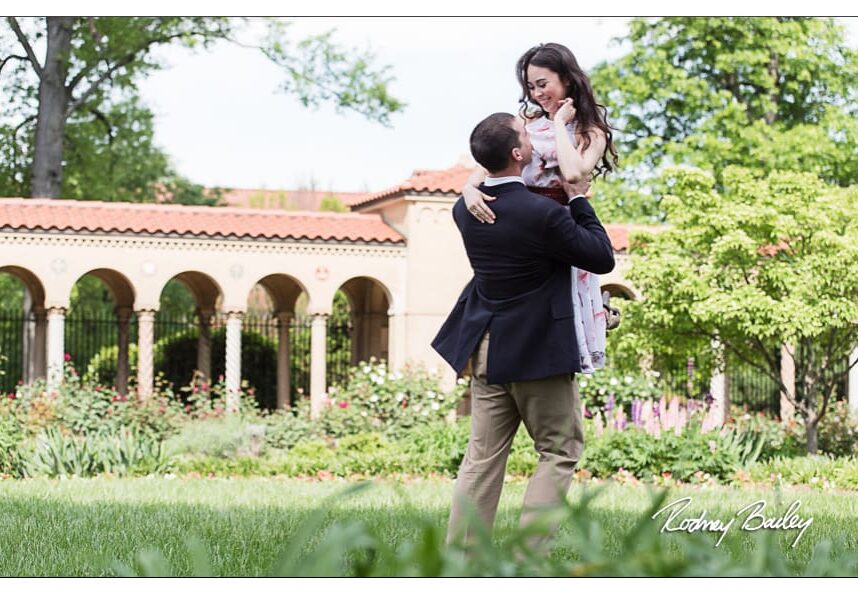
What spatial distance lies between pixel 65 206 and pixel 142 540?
523 inches

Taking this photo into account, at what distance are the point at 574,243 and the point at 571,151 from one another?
1.42 feet

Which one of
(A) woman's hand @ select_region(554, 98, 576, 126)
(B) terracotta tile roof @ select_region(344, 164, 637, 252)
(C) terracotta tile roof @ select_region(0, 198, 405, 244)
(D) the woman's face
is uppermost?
(B) terracotta tile roof @ select_region(344, 164, 637, 252)

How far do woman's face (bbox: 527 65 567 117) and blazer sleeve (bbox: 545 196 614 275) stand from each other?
601mm

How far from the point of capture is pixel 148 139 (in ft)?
92.5

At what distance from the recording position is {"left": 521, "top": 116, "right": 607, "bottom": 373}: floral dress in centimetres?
491

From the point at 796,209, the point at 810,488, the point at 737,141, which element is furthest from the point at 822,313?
the point at 737,141

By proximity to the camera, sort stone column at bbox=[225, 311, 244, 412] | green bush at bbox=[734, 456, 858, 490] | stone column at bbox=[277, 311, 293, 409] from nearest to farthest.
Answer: green bush at bbox=[734, 456, 858, 490]
stone column at bbox=[225, 311, 244, 412]
stone column at bbox=[277, 311, 293, 409]

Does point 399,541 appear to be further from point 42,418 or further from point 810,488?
point 42,418

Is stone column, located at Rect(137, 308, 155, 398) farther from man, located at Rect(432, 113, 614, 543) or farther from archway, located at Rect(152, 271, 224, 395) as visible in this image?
man, located at Rect(432, 113, 614, 543)

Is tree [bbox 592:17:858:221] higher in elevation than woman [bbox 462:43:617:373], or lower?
higher

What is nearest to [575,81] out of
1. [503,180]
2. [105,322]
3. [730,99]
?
[503,180]

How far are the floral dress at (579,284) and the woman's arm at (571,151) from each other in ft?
0.24

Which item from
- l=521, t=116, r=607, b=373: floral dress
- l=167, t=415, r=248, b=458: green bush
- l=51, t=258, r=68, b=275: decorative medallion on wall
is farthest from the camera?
l=51, t=258, r=68, b=275: decorative medallion on wall

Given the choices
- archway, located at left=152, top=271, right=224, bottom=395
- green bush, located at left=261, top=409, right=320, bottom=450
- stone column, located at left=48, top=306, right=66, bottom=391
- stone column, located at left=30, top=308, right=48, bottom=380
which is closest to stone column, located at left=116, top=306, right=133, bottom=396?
archway, located at left=152, top=271, right=224, bottom=395
